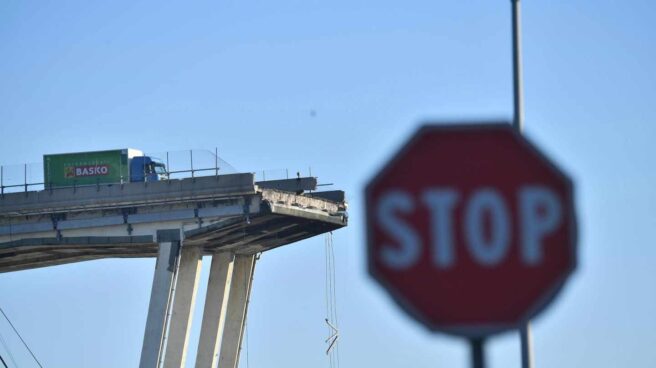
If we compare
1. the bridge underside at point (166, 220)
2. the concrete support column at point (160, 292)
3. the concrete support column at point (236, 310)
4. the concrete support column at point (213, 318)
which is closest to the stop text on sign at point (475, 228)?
the bridge underside at point (166, 220)

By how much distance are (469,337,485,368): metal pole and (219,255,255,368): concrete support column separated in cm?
8784

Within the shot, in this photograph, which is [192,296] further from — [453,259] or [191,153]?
[453,259]

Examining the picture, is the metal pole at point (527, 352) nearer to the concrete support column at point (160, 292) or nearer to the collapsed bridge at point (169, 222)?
the collapsed bridge at point (169, 222)

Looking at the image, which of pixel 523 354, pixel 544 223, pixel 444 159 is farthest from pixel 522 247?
pixel 523 354

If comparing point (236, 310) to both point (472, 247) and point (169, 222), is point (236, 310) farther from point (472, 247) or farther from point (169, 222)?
point (472, 247)

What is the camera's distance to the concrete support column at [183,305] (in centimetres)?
8762

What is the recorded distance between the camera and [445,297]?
938 cm

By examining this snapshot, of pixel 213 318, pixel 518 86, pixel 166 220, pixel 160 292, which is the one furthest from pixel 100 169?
pixel 518 86

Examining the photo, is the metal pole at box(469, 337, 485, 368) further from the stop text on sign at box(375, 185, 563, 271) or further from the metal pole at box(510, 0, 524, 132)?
the metal pole at box(510, 0, 524, 132)

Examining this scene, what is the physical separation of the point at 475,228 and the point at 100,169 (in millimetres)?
79049

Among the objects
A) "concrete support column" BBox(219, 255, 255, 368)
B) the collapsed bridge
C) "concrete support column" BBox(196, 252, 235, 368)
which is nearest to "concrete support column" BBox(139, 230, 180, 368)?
the collapsed bridge

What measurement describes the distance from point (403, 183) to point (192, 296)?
80.0 metres

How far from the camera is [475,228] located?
30.5 ft

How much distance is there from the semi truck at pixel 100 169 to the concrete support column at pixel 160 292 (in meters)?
3.86
